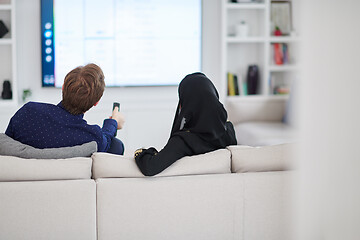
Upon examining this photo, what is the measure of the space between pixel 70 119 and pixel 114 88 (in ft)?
9.98

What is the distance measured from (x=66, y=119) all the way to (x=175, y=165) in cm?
53

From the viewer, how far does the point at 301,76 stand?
1.82 ft

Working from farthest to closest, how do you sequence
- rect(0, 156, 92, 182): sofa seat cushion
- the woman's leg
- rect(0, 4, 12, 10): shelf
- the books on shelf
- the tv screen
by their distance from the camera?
the books on shelf < the tv screen < rect(0, 4, 12, 10): shelf < the woman's leg < rect(0, 156, 92, 182): sofa seat cushion

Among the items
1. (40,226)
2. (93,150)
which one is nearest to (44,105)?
(93,150)

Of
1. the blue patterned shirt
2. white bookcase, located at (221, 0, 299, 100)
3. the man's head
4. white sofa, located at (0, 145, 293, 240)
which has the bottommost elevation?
white sofa, located at (0, 145, 293, 240)

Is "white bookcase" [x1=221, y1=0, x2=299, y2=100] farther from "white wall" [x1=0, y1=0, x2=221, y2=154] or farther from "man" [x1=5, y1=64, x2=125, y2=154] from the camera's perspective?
"man" [x1=5, y1=64, x2=125, y2=154]

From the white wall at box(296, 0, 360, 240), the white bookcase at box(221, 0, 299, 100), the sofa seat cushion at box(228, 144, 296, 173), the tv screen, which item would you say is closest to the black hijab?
the sofa seat cushion at box(228, 144, 296, 173)

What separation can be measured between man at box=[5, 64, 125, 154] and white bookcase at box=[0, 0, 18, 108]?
278 centimetres

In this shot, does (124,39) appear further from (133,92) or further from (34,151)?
(34,151)

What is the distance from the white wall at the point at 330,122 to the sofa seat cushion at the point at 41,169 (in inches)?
51.3

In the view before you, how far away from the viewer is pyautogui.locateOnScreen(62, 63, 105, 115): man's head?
83.0 inches

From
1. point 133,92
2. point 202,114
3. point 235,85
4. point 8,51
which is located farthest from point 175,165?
point 8,51

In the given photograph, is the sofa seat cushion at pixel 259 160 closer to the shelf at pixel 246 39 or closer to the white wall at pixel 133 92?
the white wall at pixel 133 92

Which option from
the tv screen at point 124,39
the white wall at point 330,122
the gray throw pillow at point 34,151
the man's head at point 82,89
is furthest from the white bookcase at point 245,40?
the white wall at point 330,122
